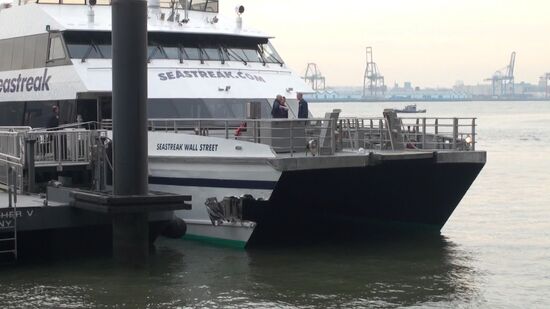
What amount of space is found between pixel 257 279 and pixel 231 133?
394 cm

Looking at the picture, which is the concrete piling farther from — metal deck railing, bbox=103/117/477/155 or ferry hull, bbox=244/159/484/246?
ferry hull, bbox=244/159/484/246

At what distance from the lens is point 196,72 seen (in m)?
17.1

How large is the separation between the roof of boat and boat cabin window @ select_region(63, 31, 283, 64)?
0.39ft

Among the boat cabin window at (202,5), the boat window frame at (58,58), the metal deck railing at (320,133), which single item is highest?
the boat cabin window at (202,5)

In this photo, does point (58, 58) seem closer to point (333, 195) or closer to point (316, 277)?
point (333, 195)

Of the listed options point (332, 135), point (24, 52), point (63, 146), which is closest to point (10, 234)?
point (63, 146)

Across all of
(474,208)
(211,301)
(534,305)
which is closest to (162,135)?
(211,301)

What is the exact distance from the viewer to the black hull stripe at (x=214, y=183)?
13.9m

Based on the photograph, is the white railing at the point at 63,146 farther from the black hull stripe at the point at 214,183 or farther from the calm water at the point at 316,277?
the calm water at the point at 316,277

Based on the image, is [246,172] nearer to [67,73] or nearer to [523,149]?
[67,73]

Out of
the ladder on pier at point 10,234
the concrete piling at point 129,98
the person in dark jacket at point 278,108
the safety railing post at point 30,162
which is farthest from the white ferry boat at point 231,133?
the concrete piling at point 129,98

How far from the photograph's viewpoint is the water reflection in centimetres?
1157

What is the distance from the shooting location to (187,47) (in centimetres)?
1750

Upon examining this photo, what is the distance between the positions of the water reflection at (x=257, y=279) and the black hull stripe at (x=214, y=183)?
41.6 inches
